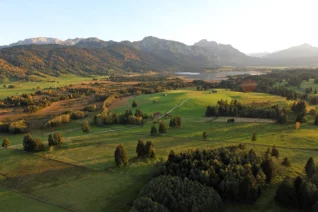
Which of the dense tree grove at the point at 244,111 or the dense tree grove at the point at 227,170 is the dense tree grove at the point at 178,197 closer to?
the dense tree grove at the point at 227,170

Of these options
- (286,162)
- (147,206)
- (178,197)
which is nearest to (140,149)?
(178,197)

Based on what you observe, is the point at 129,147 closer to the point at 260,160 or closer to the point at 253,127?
the point at 260,160

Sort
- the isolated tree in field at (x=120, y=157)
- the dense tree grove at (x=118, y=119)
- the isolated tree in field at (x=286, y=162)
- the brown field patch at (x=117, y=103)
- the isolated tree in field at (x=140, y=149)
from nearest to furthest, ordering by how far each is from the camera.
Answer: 1. the isolated tree in field at (x=286, y=162)
2. the isolated tree in field at (x=120, y=157)
3. the isolated tree in field at (x=140, y=149)
4. the dense tree grove at (x=118, y=119)
5. the brown field patch at (x=117, y=103)

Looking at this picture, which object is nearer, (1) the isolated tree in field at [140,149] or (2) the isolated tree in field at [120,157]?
(2) the isolated tree in field at [120,157]

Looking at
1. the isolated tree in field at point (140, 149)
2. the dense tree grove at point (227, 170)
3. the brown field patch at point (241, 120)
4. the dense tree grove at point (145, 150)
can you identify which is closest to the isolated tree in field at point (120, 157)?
the isolated tree in field at point (140, 149)

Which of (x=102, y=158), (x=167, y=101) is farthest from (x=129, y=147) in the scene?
(x=167, y=101)
